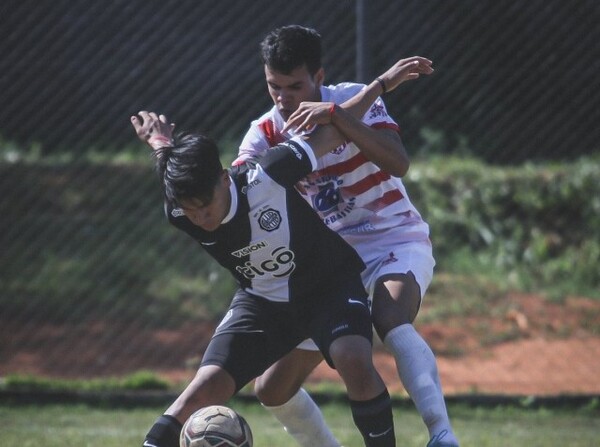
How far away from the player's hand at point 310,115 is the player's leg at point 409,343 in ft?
2.56

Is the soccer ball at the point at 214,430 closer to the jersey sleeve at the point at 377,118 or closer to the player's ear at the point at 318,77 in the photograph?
the jersey sleeve at the point at 377,118

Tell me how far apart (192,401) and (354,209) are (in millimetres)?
1188

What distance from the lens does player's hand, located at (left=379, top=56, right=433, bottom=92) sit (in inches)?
185

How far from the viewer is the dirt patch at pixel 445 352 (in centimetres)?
814

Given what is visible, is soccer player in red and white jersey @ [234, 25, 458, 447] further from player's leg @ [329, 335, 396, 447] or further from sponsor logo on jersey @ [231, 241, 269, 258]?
sponsor logo on jersey @ [231, 241, 269, 258]

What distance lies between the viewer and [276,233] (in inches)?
176

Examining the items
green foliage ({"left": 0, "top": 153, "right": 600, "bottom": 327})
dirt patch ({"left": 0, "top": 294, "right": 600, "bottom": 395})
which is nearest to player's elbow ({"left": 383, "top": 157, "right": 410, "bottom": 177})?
dirt patch ({"left": 0, "top": 294, "right": 600, "bottom": 395})

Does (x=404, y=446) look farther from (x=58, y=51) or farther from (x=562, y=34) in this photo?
(x=58, y=51)

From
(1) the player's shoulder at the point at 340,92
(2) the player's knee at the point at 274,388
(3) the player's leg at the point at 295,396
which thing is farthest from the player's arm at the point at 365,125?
(2) the player's knee at the point at 274,388

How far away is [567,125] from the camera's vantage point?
8734 mm

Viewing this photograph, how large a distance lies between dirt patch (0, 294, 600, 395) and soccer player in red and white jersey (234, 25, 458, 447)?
2928 mm

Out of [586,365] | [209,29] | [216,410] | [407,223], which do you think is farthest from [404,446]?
[209,29]

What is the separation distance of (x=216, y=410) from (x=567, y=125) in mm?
5431

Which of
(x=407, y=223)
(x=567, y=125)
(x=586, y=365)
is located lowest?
(x=586, y=365)
